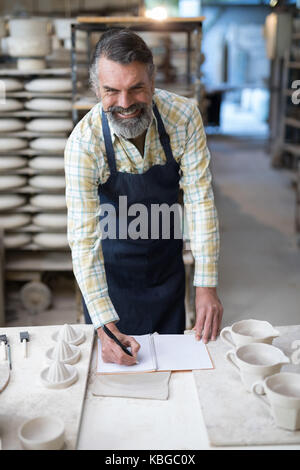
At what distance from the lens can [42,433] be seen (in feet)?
3.74

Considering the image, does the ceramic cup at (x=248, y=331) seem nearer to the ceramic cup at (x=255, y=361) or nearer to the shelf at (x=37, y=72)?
the ceramic cup at (x=255, y=361)

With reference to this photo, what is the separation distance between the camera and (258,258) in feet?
16.1

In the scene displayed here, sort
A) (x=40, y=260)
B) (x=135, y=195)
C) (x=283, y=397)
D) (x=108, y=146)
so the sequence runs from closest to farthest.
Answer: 1. (x=283, y=397)
2. (x=108, y=146)
3. (x=135, y=195)
4. (x=40, y=260)

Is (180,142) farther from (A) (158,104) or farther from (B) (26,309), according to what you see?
(B) (26,309)

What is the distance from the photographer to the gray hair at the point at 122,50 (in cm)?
152

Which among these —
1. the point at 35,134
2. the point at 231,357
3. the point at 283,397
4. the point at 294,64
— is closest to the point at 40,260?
the point at 35,134

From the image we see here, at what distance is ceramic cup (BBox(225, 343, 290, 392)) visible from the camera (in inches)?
50.3

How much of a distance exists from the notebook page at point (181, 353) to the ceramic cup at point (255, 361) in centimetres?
10

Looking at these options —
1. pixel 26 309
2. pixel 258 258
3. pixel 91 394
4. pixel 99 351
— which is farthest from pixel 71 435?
pixel 258 258

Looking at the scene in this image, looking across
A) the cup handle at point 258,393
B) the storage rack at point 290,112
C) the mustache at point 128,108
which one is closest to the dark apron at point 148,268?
the mustache at point 128,108

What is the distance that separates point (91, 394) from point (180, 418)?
24 centimetres

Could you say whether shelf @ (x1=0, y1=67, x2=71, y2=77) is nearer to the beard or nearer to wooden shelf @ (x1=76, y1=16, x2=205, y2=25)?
wooden shelf @ (x1=76, y1=16, x2=205, y2=25)

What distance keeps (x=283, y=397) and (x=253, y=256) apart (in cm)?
388

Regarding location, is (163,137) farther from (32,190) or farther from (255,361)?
(32,190)
